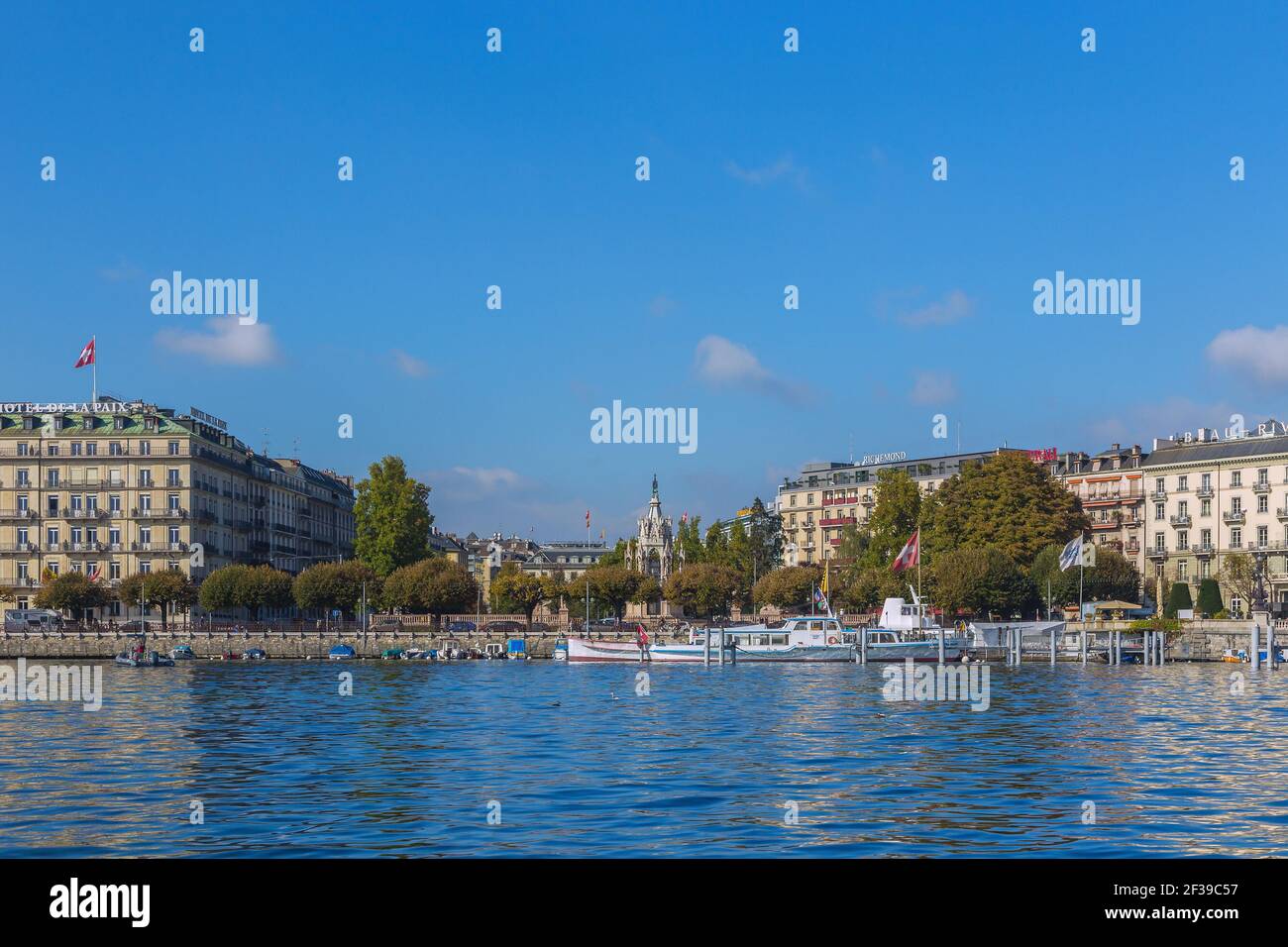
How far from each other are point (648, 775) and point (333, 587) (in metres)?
107

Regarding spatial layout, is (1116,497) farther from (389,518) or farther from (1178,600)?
(389,518)

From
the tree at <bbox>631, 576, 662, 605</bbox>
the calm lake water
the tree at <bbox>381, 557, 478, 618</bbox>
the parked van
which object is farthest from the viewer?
the tree at <bbox>631, 576, 662, 605</bbox>

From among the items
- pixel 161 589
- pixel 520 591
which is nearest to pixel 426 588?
pixel 161 589

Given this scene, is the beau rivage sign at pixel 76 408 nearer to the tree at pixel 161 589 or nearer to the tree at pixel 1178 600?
the tree at pixel 161 589

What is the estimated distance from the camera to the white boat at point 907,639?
4557 inches

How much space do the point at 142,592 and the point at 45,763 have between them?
9835 centimetres

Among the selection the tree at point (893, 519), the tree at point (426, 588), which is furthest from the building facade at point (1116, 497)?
the tree at point (426, 588)

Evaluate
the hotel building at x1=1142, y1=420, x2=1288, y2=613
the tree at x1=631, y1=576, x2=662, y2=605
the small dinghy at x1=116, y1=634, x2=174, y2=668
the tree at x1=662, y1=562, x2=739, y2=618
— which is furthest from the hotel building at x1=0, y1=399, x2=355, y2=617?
the hotel building at x1=1142, y1=420, x2=1288, y2=613

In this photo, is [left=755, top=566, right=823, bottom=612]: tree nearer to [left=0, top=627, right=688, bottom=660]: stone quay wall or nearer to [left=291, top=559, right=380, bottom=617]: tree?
[left=0, top=627, right=688, bottom=660]: stone quay wall

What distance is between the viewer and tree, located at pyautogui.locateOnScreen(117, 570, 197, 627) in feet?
452

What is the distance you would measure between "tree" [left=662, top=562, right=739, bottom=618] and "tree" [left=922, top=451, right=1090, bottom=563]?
91.1ft

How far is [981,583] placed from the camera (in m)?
127
